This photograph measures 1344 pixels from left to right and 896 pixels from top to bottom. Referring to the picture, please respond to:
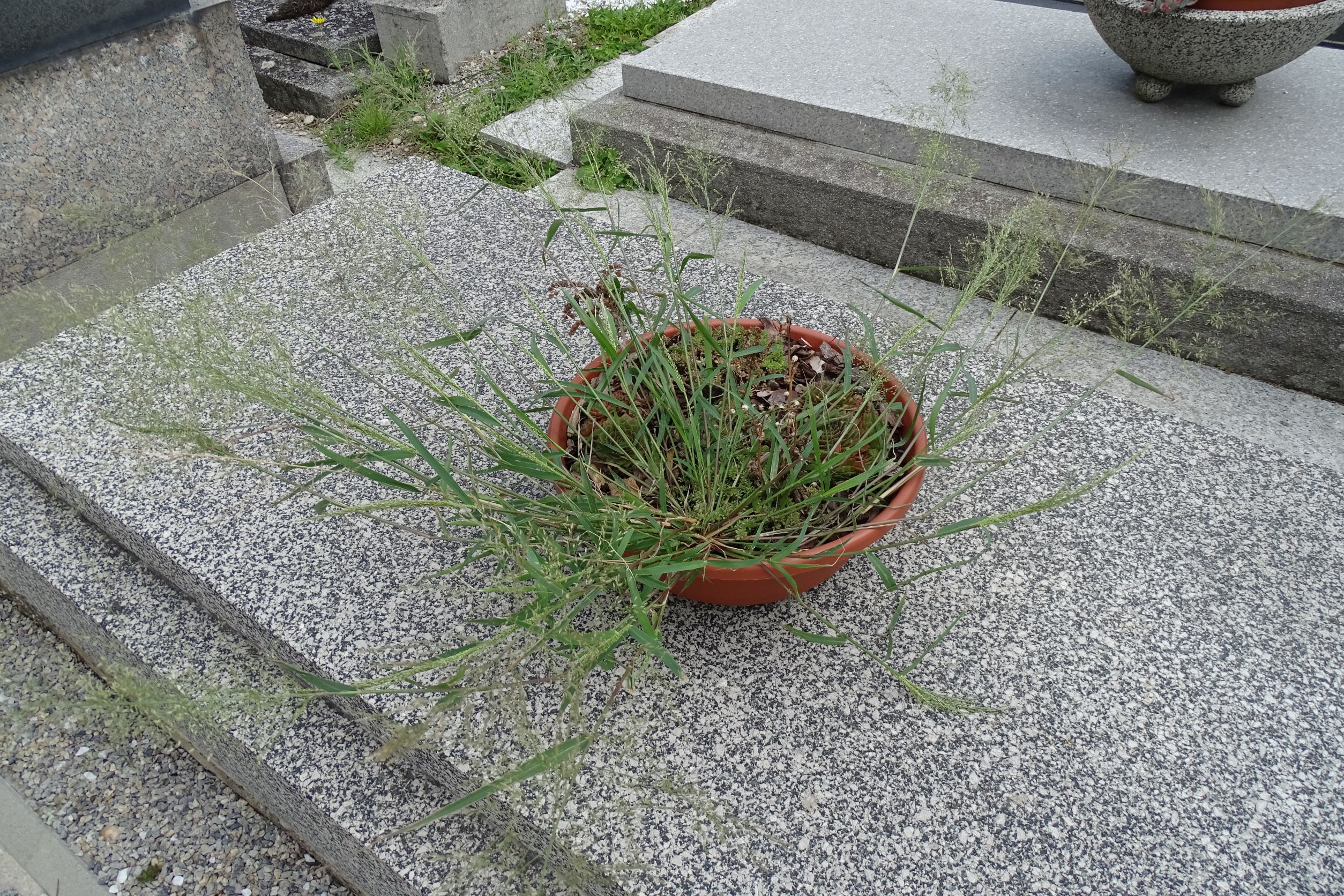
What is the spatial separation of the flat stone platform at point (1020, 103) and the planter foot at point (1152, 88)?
0.09ft

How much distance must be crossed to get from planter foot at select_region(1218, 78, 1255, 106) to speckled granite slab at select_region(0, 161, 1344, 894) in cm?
134

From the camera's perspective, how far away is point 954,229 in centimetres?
250

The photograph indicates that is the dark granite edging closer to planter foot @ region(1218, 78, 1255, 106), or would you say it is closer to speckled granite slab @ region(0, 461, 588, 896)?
planter foot @ region(1218, 78, 1255, 106)

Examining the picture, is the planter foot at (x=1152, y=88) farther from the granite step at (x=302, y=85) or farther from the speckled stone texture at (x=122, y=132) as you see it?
the granite step at (x=302, y=85)

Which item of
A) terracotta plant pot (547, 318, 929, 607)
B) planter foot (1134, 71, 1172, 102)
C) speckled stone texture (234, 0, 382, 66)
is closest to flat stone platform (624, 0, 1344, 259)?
planter foot (1134, 71, 1172, 102)

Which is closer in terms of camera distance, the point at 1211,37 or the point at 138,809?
the point at 138,809

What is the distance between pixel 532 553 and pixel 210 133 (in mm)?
2344

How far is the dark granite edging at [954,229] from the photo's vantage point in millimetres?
2137

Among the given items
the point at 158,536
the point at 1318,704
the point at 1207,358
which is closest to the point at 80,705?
the point at 158,536

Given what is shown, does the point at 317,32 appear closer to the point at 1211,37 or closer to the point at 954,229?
the point at 954,229

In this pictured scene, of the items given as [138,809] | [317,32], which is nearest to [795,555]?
[138,809]

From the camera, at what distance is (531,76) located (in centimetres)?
366

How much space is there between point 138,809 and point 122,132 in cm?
186

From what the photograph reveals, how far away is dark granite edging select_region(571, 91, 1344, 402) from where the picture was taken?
2137 millimetres
